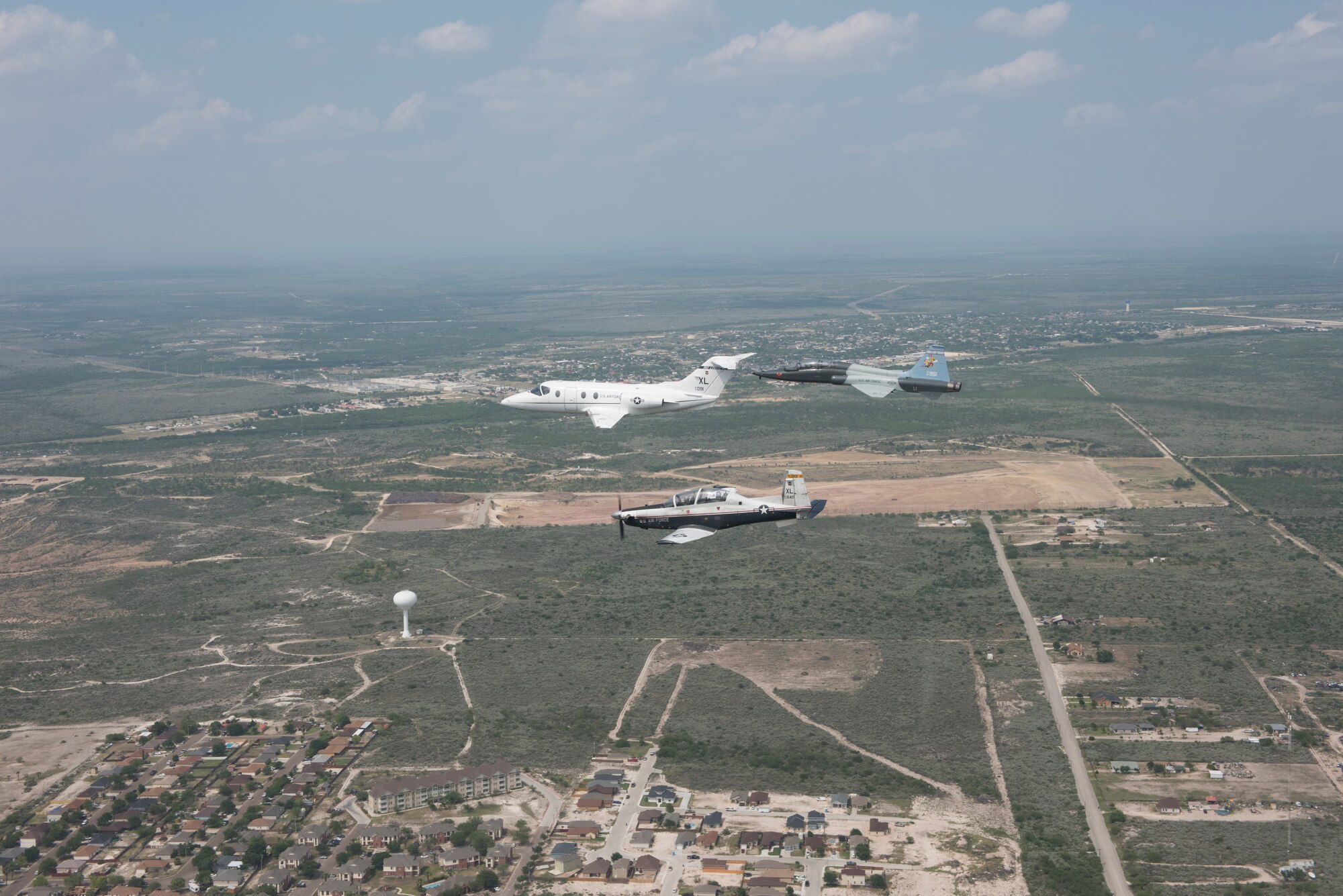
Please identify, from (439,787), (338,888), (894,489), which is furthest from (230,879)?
(894,489)

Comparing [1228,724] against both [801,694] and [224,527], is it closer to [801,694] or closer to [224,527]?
[801,694]

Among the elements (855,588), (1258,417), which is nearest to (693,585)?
(855,588)

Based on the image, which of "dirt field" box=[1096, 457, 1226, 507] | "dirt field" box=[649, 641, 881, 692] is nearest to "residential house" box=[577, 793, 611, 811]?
"dirt field" box=[649, 641, 881, 692]

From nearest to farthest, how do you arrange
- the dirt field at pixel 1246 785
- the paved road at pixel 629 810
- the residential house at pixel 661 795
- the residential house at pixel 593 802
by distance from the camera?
1. the paved road at pixel 629 810
2. the dirt field at pixel 1246 785
3. the residential house at pixel 593 802
4. the residential house at pixel 661 795

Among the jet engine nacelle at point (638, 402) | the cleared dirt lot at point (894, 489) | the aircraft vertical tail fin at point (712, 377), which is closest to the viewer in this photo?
the aircraft vertical tail fin at point (712, 377)

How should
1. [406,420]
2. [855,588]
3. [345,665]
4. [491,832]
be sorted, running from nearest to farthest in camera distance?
[491,832]
[345,665]
[855,588]
[406,420]

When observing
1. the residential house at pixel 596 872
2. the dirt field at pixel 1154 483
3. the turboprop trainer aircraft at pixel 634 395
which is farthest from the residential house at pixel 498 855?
the dirt field at pixel 1154 483

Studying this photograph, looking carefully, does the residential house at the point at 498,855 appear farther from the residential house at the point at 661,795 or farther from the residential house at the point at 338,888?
the residential house at the point at 661,795
